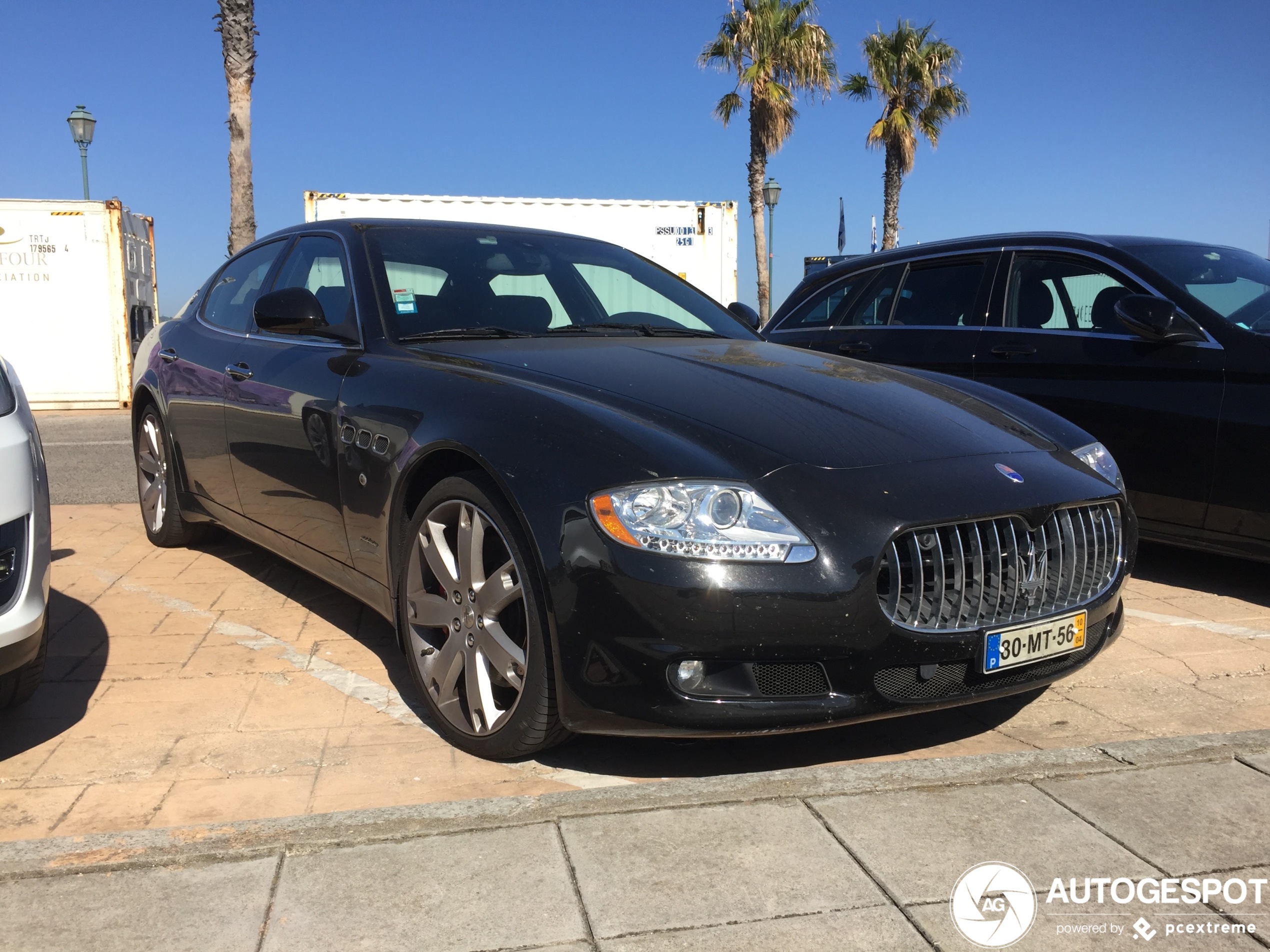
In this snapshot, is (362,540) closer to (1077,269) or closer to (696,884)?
(696,884)

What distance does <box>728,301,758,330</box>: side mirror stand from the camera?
478 centimetres

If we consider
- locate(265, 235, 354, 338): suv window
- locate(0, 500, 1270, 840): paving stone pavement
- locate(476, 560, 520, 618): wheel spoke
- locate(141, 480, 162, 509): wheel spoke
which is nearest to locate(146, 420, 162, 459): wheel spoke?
locate(141, 480, 162, 509): wheel spoke

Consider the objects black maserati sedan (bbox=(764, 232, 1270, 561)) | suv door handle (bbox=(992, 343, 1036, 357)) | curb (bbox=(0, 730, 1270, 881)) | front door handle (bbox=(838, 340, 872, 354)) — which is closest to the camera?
curb (bbox=(0, 730, 1270, 881))

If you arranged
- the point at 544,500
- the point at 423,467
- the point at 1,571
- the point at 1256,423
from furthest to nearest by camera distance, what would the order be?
the point at 1256,423 < the point at 423,467 < the point at 1,571 < the point at 544,500

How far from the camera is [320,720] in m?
3.47

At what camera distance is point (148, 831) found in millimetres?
2465

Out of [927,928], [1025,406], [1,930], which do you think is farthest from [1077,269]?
[1,930]

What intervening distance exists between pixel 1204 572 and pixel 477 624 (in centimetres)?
399

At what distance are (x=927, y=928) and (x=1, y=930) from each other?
1717 mm

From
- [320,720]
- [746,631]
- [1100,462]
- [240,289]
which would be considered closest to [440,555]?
[320,720]

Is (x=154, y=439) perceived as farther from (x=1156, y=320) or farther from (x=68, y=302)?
(x=68, y=302)

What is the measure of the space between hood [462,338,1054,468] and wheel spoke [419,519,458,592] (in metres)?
0.51

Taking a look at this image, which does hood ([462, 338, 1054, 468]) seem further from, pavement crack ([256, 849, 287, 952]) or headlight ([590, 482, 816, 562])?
pavement crack ([256, 849, 287, 952])

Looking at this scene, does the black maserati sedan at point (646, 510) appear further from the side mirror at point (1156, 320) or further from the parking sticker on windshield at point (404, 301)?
the side mirror at point (1156, 320)
